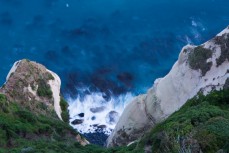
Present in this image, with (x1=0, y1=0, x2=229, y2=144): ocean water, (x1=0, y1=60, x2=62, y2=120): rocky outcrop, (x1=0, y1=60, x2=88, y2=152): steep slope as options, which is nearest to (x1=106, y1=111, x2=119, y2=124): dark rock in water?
(x1=0, y1=0, x2=229, y2=144): ocean water

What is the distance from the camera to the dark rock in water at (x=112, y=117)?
60.6 m

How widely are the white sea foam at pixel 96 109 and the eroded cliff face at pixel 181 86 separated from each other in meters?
9.17

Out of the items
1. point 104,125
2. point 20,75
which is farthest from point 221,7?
point 20,75

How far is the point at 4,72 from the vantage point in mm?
65625

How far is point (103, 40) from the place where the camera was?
7012 cm

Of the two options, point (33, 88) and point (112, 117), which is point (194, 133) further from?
point (112, 117)

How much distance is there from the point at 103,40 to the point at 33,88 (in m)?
23.0

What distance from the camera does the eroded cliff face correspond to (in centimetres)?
4488

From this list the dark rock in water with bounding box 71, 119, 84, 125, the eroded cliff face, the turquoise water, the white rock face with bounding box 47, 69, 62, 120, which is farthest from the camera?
the turquoise water

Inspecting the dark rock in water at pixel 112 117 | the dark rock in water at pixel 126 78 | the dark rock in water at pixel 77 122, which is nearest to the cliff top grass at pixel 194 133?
the dark rock in water at pixel 112 117

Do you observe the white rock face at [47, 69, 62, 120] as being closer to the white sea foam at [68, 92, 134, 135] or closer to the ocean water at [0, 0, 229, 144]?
the white sea foam at [68, 92, 134, 135]

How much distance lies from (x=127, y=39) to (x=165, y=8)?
8.06 metres

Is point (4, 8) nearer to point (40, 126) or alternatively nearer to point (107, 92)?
point (107, 92)

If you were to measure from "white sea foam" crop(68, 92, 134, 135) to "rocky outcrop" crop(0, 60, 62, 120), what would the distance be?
8.04 m
